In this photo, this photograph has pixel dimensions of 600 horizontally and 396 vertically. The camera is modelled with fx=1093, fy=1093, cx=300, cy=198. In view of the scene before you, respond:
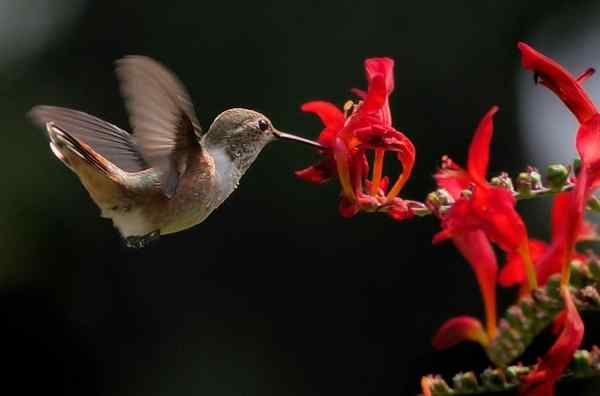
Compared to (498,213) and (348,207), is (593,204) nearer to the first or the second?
(498,213)

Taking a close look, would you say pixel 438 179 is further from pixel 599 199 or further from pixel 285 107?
pixel 285 107

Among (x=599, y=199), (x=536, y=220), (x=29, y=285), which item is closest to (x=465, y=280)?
(x=536, y=220)

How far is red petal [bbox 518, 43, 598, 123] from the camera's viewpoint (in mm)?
2174

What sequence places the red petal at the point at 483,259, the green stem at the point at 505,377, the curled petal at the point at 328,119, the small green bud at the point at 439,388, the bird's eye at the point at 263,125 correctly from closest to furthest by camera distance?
the green stem at the point at 505,377 < the small green bud at the point at 439,388 < the curled petal at the point at 328,119 < the red petal at the point at 483,259 < the bird's eye at the point at 263,125

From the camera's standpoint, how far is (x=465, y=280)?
695cm

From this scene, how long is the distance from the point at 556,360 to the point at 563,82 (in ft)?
1.87

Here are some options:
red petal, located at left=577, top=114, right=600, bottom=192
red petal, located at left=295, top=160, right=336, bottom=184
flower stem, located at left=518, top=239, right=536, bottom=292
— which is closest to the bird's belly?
red petal, located at left=295, top=160, right=336, bottom=184

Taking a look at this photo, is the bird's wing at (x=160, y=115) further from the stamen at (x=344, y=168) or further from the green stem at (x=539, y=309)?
the green stem at (x=539, y=309)

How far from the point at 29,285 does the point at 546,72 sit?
219 inches

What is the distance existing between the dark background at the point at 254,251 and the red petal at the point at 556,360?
469 centimetres

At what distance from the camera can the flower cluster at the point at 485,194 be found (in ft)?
6.72

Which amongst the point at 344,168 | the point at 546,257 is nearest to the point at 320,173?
the point at 344,168

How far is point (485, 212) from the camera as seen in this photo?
2.18m

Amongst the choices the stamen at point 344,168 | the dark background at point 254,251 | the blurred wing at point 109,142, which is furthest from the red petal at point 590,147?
the dark background at point 254,251
